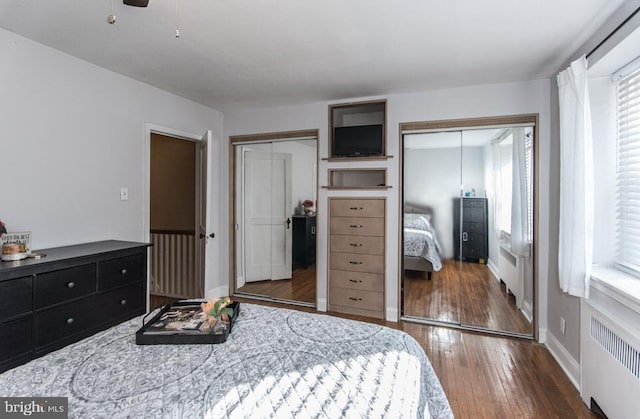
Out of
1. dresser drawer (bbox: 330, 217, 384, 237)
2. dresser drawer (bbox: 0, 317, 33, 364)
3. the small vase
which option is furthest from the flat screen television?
dresser drawer (bbox: 0, 317, 33, 364)

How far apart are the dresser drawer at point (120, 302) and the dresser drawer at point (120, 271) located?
6 centimetres

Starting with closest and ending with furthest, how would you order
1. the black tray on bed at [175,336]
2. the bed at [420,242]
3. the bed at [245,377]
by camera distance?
the bed at [245,377]
the black tray on bed at [175,336]
the bed at [420,242]

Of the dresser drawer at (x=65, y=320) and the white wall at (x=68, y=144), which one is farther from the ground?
the white wall at (x=68, y=144)

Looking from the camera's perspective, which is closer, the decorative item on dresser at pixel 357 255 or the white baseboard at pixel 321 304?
the decorative item on dresser at pixel 357 255

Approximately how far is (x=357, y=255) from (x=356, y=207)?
21.7 inches

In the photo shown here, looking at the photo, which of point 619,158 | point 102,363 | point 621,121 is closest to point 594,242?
point 619,158

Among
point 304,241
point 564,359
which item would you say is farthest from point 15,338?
point 564,359

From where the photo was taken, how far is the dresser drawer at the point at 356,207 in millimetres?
3494

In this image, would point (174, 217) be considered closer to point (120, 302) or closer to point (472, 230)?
point (120, 302)

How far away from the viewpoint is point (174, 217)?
4.26 meters

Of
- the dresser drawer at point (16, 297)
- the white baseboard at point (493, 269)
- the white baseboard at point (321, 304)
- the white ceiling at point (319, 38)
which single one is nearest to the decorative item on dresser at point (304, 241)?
the white baseboard at point (321, 304)

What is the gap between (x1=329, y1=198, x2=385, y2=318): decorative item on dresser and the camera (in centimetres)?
350

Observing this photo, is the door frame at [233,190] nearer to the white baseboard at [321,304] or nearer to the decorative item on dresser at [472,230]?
the white baseboard at [321,304]

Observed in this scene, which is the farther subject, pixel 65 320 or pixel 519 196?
pixel 519 196
